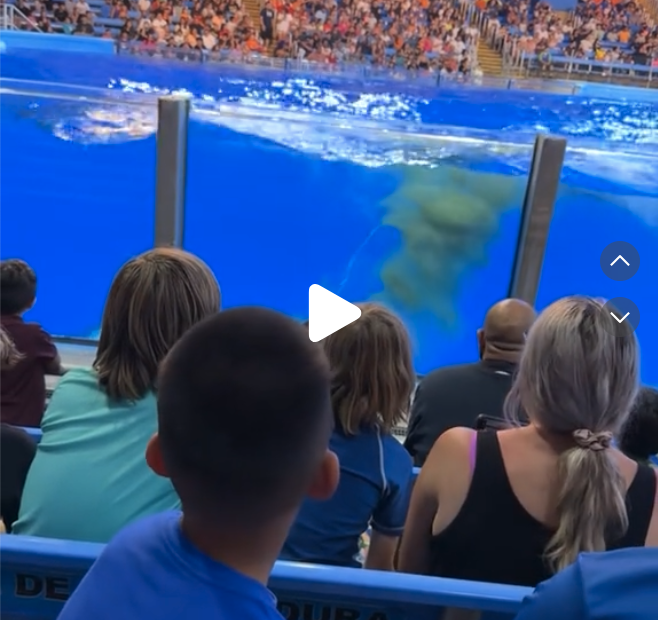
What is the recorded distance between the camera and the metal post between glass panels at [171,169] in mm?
2184

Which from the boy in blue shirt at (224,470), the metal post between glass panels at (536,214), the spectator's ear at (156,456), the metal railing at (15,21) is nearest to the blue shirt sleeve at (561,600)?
the boy in blue shirt at (224,470)

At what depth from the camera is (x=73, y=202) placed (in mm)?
3098

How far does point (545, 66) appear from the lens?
10.0m

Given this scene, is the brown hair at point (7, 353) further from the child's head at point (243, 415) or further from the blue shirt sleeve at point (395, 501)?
the child's head at point (243, 415)

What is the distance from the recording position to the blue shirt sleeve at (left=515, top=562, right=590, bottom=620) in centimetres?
45

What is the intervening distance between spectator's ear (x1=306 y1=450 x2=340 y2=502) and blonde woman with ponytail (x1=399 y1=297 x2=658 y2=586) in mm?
410

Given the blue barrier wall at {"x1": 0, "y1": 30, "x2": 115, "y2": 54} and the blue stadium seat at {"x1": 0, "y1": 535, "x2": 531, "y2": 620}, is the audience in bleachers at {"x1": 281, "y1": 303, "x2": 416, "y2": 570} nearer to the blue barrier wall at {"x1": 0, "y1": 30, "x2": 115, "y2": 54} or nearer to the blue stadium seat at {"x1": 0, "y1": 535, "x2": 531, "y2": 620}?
the blue stadium seat at {"x1": 0, "y1": 535, "x2": 531, "y2": 620}

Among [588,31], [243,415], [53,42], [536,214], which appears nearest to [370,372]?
[243,415]

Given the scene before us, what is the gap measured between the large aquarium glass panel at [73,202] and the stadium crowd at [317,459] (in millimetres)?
1889

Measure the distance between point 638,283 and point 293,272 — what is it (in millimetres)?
1230

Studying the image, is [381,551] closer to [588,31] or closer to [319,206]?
[319,206]

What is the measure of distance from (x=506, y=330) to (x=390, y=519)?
502 mm

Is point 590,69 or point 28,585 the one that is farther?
point 590,69

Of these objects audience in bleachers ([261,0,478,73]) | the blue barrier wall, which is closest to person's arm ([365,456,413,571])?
the blue barrier wall
